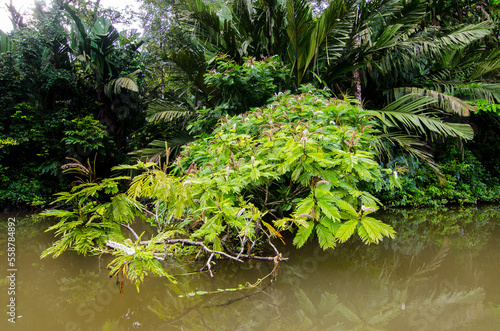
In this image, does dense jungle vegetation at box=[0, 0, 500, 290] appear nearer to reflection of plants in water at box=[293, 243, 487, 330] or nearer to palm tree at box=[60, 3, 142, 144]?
palm tree at box=[60, 3, 142, 144]

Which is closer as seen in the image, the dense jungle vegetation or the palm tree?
the dense jungle vegetation

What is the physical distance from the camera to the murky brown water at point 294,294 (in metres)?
1.51

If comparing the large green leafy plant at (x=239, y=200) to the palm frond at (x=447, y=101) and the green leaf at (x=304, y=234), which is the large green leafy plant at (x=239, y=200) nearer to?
the green leaf at (x=304, y=234)

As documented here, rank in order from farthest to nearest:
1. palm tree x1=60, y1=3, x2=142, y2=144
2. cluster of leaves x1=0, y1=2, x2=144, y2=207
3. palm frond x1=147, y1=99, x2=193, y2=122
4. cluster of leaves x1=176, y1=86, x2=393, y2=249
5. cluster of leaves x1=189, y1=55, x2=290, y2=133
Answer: palm tree x1=60, y1=3, x2=142, y2=144 → cluster of leaves x1=0, y1=2, x2=144, y2=207 → palm frond x1=147, y1=99, x2=193, y2=122 → cluster of leaves x1=189, y1=55, x2=290, y2=133 → cluster of leaves x1=176, y1=86, x2=393, y2=249

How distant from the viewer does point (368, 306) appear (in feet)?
5.44

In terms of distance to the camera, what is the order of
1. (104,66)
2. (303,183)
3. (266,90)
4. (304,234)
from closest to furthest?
(304,234)
(303,183)
(266,90)
(104,66)

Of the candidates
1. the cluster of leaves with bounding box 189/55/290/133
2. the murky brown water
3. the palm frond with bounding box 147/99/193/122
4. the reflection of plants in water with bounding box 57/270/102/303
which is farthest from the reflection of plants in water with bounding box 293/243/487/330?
the palm frond with bounding box 147/99/193/122

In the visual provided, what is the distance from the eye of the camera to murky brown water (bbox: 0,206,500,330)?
4.97 ft

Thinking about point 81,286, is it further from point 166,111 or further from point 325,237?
point 166,111

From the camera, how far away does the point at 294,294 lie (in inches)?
71.6

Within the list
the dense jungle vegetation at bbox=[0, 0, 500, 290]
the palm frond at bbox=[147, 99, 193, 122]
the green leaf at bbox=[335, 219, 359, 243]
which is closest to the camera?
the green leaf at bbox=[335, 219, 359, 243]

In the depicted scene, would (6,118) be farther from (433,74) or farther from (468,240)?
(433,74)

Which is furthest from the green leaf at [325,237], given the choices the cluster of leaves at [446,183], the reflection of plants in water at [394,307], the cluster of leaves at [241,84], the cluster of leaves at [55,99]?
the cluster of leaves at [55,99]

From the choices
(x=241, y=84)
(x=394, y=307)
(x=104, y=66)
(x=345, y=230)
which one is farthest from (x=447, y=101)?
(x=104, y=66)
